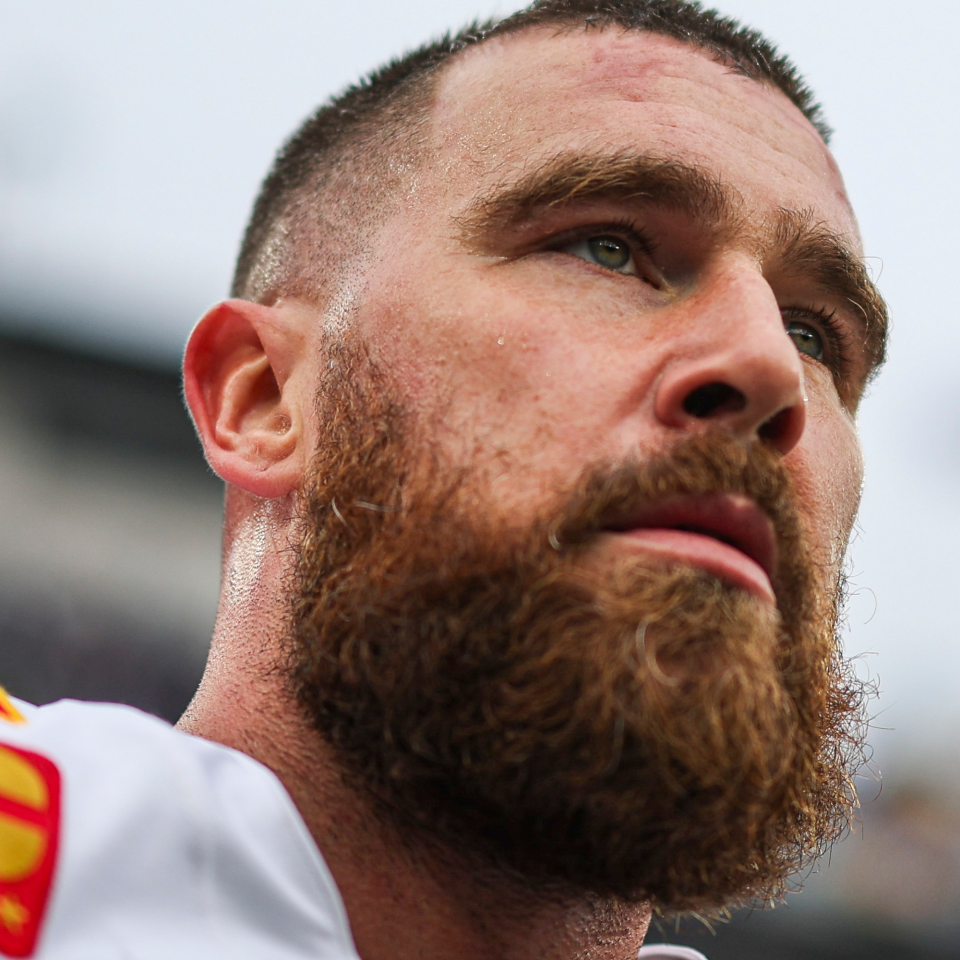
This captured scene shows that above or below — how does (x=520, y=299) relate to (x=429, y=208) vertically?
below

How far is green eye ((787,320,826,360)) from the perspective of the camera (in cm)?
186

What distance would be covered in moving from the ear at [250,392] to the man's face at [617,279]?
22 cm

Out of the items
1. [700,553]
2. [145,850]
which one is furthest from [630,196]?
[145,850]

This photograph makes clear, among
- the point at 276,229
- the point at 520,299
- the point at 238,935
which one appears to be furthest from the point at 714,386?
the point at 276,229

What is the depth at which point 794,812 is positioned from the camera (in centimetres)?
159

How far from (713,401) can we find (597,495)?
245 millimetres

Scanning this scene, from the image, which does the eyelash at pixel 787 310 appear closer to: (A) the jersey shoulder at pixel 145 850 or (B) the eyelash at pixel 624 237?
(B) the eyelash at pixel 624 237

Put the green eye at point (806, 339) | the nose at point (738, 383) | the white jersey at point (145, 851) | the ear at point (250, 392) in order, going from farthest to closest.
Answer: the green eye at point (806, 339), the ear at point (250, 392), the nose at point (738, 383), the white jersey at point (145, 851)

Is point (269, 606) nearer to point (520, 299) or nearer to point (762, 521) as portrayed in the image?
point (520, 299)

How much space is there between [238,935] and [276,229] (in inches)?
61.6

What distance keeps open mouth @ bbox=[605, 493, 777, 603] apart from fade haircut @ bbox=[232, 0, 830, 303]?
33.2 inches

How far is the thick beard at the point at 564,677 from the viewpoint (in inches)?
48.9

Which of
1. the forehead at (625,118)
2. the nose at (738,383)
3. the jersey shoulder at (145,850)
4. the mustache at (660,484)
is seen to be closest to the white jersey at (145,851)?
the jersey shoulder at (145,850)

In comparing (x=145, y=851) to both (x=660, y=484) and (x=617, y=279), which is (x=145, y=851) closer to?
(x=660, y=484)
